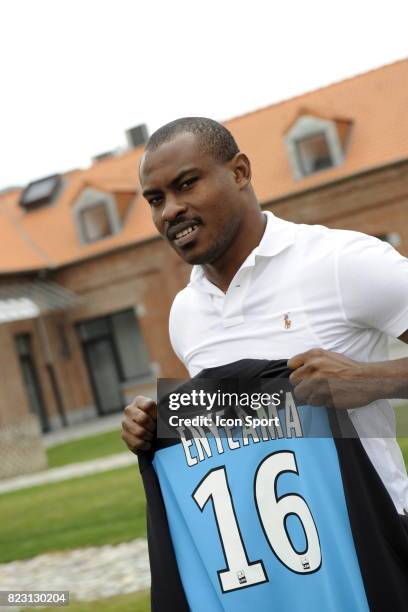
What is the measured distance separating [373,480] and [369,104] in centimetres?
2452

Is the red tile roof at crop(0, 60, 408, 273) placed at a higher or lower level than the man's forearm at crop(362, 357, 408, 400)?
higher

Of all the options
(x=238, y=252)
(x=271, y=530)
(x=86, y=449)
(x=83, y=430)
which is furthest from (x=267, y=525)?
(x=83, y=430)

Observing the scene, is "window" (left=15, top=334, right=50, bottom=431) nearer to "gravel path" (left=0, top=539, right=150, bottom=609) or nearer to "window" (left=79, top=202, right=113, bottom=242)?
"window" (left=79, top=202, right=113, bottom=242)

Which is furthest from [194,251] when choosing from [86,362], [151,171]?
[86,362]

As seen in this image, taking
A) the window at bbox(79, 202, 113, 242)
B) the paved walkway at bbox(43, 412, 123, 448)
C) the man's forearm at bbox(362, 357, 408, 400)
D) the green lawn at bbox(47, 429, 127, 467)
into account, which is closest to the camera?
the man's forearm at bbox(362, 357, 408, 400)

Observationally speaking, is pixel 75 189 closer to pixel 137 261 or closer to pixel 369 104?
pixel 137 261

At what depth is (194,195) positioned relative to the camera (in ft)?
7.46

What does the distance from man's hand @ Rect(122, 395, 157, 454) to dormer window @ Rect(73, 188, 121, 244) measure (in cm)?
2548

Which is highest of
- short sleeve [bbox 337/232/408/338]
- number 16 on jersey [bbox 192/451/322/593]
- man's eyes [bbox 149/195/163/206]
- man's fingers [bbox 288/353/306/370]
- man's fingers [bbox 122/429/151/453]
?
man's eyes [bbox 149/195/163/206]

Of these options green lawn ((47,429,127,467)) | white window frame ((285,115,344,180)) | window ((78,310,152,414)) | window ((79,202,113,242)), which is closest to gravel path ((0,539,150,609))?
green lawn ((47,429,127,467))

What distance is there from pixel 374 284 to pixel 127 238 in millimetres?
25501

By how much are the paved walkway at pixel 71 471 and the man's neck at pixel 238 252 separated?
35.0 ft

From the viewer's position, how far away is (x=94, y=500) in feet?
34.2

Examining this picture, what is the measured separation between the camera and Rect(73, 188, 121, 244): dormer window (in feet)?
91.4
